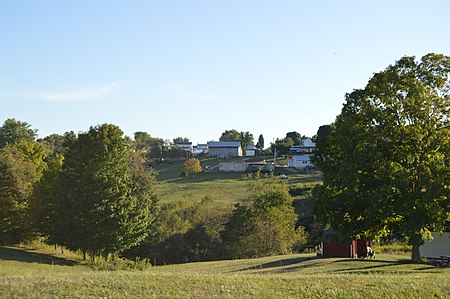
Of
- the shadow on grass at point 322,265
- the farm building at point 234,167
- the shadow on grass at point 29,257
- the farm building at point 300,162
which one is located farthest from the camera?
the farm building at point 234,167

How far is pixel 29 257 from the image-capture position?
3503cm

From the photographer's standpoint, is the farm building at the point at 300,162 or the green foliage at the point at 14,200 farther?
the farm building at the point at 300,162

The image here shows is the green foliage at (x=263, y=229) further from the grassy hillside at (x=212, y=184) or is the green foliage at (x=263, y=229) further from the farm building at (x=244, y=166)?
the farm building at (x=244, y=166)

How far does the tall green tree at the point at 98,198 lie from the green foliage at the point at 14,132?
6225cm

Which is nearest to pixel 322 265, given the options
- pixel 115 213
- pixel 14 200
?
pixel 115 213

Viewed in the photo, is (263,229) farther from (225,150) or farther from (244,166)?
(225,150)

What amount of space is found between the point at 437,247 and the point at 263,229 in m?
16.1

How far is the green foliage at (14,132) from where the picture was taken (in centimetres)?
9512

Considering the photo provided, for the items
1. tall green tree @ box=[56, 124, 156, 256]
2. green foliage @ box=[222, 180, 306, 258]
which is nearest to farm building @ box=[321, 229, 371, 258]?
green foliage @ box=[222, 180, 306, 258]

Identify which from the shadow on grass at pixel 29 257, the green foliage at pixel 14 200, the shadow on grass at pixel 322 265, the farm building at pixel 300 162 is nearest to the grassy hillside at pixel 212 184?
the farm building at pixel 300 162

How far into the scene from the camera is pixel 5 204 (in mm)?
41281

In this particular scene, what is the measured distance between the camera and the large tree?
2619 cm

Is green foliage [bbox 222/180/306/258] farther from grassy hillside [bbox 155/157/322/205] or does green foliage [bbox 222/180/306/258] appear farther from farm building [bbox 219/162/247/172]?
farm building [bbox 219/162/247/172]

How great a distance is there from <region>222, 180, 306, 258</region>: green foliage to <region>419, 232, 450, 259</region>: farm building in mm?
13327
